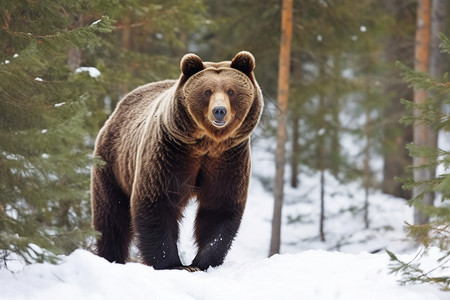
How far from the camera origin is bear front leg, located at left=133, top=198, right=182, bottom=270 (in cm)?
668

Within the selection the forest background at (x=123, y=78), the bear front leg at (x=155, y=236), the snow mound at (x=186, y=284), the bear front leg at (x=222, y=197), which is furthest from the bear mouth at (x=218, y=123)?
the snow mound at (x=186, y=284)

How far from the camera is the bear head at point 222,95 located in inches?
253

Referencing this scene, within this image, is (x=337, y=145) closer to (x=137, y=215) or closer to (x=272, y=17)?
(x=272, y=17)

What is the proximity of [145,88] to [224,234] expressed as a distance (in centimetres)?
270

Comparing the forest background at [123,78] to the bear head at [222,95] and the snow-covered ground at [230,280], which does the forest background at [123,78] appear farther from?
the bear head at [222,95]

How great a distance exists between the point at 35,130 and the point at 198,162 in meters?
2.02

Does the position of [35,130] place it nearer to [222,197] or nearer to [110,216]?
[222,197]

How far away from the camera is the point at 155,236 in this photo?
6684 mm

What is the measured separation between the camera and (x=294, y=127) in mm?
19812

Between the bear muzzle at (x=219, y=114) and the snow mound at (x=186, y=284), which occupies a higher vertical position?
the bear muzzle at (x=219, y=114)

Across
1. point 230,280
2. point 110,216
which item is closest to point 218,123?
point 230,280

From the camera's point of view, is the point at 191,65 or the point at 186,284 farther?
the point at 191,65

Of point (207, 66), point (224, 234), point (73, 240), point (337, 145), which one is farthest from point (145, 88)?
point (337, 145)

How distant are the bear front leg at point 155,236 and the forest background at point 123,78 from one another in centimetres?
66
